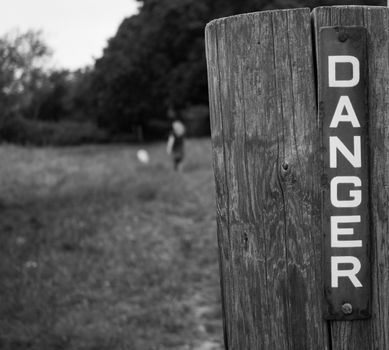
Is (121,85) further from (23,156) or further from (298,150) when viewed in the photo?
(298,150)

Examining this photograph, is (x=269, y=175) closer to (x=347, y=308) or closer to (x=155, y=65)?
(x=347, y=308)

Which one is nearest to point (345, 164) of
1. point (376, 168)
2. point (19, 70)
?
point (376, 168)

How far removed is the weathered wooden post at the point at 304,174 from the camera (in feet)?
5.30

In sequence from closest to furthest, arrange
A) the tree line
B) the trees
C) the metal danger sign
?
the metal danger sign → the trees → the tree line

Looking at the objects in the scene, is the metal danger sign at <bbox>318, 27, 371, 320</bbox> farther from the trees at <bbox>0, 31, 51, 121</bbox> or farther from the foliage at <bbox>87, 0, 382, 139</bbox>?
the foliage at <bbox>87, 0, 382, 139</bbox>

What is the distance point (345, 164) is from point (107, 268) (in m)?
5.05

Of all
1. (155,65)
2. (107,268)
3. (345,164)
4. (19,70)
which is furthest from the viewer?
(155,65)

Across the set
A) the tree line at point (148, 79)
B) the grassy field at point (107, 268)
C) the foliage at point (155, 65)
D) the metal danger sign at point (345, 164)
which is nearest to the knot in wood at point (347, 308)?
the metal danger sign at point (345, 164)

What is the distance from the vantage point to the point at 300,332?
5.60ft

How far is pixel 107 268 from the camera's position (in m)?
6.29

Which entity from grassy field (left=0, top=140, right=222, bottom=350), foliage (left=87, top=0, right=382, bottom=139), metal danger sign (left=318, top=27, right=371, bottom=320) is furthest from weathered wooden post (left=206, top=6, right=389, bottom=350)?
foliage (left=87, top=0, right=382, bottom=139)

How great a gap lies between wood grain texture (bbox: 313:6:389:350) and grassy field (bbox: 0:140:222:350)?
2.81 meters

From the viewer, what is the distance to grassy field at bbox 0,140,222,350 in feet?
14.7

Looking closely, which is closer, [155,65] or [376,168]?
[376,168]
